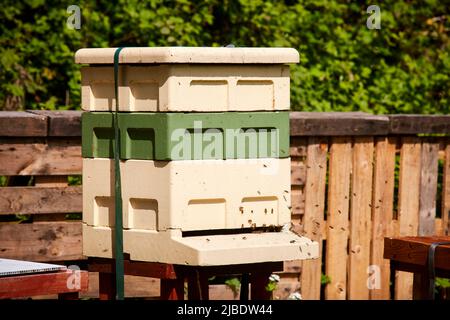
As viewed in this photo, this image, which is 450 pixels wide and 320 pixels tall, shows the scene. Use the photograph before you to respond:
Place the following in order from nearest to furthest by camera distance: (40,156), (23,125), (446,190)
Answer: (23,125)
(40,156)
(446,190)

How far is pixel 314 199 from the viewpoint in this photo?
7.67 m

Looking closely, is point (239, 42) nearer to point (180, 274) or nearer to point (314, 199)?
point (314, 199)

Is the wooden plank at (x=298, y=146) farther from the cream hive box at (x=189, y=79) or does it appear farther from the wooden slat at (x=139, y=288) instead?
the cream hive box at (x=189, y=79)

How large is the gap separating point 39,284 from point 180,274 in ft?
2.59

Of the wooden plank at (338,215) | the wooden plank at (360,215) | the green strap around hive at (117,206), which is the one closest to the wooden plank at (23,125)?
the green strap around hive at (117,206)

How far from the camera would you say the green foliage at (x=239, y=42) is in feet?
30.5

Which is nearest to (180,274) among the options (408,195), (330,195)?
(330,195)

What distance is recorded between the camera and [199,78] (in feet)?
16.9

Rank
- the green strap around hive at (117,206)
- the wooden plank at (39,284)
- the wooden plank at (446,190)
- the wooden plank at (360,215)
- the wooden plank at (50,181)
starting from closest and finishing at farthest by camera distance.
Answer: the wooden plank at (39,284)
the green strap around hive at (117,206)
the wooden plank at (50,181)
the wooden plank at (360,215)
the wooden plank at (446,190)

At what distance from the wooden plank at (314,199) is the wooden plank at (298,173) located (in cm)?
4

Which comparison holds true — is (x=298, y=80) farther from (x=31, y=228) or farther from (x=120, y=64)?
(x=120, y=64)

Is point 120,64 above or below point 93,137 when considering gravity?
above

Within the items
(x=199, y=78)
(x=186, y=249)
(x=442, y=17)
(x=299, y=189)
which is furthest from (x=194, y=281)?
(x=442, y=17)
